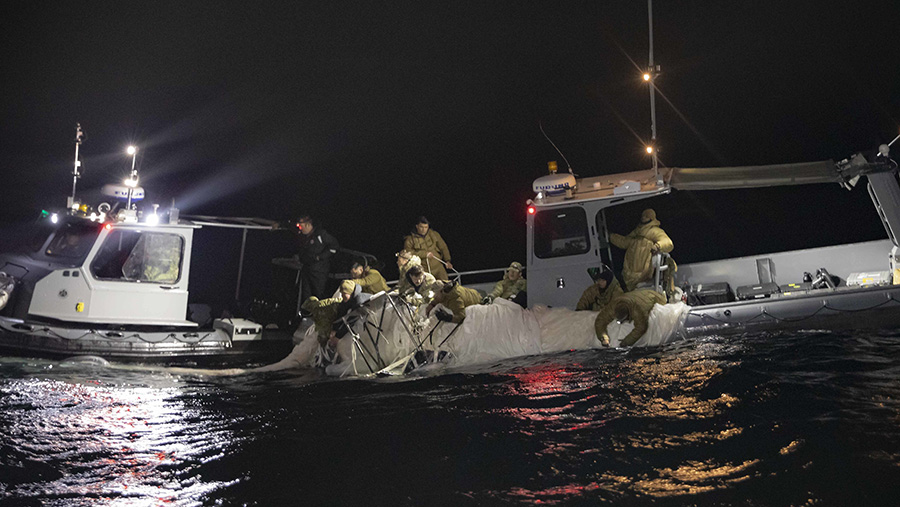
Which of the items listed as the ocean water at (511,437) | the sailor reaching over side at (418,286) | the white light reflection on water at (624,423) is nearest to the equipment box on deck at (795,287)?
the ocean water at (511,437)

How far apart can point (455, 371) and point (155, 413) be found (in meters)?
3.22

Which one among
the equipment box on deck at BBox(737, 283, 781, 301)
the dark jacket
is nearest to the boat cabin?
the equipment box on deck at BBox(737, 283, 781, 301)

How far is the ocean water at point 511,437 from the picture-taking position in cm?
310

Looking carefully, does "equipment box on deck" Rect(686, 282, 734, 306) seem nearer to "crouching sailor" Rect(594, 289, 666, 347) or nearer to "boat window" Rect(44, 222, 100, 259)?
"crouching sailor" Rect(594, 289, 666, 347)

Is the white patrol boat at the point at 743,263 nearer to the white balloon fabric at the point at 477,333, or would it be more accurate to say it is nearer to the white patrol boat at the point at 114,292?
the white balloon fabric at the point at 477,333

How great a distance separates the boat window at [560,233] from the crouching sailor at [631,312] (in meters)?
1.28

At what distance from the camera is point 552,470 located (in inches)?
133

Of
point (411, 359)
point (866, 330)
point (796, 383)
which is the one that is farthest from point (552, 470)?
point (866, 330)

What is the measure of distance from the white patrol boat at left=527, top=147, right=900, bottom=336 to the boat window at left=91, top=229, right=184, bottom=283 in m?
5.73

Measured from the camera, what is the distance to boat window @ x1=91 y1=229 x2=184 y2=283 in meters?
9.55

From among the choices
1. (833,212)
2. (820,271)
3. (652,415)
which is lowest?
(652,415)

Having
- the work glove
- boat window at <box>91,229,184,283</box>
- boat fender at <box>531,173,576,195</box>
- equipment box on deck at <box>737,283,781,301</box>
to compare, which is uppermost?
boat fender at <box>531,173,576,195</box>

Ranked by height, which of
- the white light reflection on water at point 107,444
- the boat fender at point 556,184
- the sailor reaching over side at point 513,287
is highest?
the boat fender at point 556,184

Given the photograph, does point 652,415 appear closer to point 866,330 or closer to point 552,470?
point 552,470
